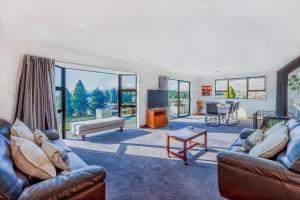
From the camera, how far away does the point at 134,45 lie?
11.5ft

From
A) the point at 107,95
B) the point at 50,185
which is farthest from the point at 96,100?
the point at 50,185

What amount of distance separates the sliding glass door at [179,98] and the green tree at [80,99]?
3724mm

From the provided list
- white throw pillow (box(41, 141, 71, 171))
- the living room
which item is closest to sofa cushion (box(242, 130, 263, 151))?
the living room

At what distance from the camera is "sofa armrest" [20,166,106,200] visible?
1.14 m

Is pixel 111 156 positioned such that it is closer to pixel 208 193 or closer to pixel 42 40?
pixel 208 193

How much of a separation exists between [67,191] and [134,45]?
295 cm

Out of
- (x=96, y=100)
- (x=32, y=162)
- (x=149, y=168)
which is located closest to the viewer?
(x=32, y=162)

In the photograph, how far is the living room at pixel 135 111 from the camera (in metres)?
1.45

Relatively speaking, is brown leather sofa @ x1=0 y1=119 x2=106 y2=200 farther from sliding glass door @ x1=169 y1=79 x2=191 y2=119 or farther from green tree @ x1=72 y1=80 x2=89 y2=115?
sliding glass door @ x1=169 y1=79 x2=191 y2=119

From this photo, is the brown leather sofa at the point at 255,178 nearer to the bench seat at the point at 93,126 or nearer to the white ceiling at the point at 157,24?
the white ceiling at the point at 157,24

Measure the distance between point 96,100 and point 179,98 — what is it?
410 centimetres

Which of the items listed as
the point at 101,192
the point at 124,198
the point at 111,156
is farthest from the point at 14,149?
the point at 111,156

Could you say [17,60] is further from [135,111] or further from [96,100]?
[135,111]

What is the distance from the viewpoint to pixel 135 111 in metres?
6.03
